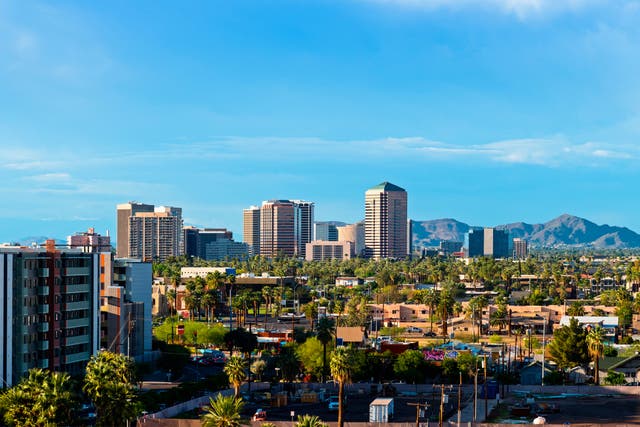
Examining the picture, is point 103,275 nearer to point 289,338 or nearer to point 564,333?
point 289,338

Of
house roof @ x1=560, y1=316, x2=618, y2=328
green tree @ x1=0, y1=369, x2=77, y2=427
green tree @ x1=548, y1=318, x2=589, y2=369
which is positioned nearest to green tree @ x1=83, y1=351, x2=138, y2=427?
green tree @ x1=0, y1=369, x2=77, y2=427

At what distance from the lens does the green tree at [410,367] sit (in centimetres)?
10944

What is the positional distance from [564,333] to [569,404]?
2448 cm

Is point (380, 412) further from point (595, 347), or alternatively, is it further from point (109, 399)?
point (595, 347)

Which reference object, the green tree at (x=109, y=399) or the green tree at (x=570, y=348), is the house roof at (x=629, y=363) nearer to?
the green tree at (x=570, y=348)

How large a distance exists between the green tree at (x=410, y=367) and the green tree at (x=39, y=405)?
165ft

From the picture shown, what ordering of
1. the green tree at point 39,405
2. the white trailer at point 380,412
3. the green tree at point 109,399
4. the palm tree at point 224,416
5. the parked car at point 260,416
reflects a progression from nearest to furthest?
the palm tree at point 224,416 < the green tree at point 39,405 < the green tree at point 109,399 < the parked car at point 260,416 < the white trailer at point 380,412

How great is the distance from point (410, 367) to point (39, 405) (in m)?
54.0

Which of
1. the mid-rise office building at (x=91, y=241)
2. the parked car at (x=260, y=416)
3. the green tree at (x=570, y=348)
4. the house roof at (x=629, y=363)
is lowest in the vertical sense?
the parked car at (x=260, y=416)

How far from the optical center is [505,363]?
127 metres

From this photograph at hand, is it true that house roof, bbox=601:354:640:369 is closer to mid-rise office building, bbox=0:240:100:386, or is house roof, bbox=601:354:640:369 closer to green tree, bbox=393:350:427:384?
green tree, bbox=393:350:427:384

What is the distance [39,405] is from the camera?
63.6 meters

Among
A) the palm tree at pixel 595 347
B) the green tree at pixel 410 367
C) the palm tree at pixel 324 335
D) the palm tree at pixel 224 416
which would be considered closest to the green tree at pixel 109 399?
the palm tree at pixel 224 416

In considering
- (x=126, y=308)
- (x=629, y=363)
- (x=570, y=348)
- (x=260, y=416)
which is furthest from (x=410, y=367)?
(x=126, y=308)
